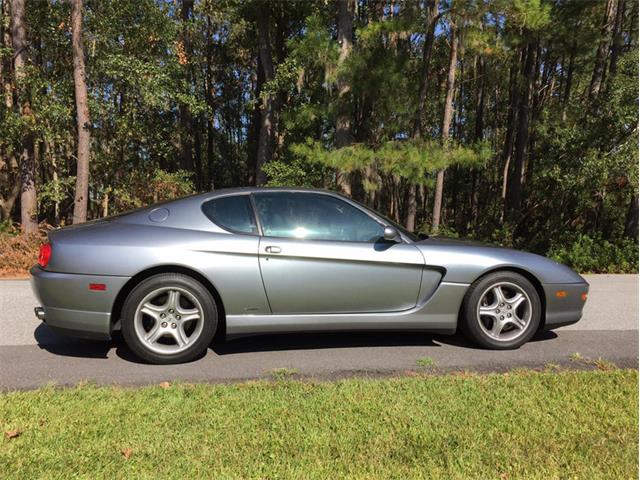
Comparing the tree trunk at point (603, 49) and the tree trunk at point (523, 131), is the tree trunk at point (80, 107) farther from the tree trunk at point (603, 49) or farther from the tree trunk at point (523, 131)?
the tree trunk at point (523, 131)

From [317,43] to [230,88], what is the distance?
20.0 meters

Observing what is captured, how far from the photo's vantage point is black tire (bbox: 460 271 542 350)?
4.32 meters

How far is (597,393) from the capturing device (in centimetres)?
326

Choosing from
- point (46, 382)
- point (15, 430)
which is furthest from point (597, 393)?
point (46, 382)

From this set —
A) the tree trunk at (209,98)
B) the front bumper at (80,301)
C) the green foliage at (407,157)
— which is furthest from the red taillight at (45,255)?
the tree trunk at (209,98)

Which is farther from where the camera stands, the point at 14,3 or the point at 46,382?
the point at 14,3

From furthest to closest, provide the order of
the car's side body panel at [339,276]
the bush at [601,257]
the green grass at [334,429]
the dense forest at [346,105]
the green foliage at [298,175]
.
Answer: the green foliage at [298,175] < the dense forest at [346,105] < the bush at [601,257] < the car's side body panel at [339,276] < the green grass at [334,429]

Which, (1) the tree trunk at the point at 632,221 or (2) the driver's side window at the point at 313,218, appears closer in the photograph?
(2) the driver's side window at the point at 313,218

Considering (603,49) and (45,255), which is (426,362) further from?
(603,49)

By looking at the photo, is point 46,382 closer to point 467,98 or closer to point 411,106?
point 411,106

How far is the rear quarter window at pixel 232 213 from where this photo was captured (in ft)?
13.6

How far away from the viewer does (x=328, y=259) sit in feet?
13.5

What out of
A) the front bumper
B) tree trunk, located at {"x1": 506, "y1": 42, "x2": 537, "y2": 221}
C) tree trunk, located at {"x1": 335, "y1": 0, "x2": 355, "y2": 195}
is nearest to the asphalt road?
the front bumper

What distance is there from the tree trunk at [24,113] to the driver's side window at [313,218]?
31.7 feet
